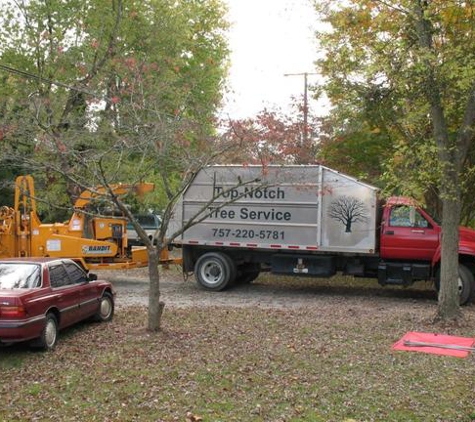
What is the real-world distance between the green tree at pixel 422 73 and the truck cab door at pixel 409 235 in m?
3.30

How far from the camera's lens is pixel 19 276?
357 inches

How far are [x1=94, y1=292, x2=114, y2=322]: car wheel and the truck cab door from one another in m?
6.52

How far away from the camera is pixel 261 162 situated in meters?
10.8

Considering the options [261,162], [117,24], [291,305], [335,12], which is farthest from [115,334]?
[117,24]

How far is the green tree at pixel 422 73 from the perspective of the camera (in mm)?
10109

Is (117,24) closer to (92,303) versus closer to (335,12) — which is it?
(335,12)

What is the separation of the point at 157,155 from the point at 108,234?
7.83 m

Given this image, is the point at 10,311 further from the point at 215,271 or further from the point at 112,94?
the point at 215,271

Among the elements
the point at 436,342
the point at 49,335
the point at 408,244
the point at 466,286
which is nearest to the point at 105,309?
the point at 49,335

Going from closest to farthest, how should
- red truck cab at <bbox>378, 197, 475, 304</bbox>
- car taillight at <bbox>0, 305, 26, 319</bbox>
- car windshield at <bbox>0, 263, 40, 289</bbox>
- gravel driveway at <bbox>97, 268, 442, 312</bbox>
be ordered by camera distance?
car taillight at <bbox>0, 305, 26, 319</bbox>, car windshield at <bbox>0, 263, 40, 289</bbox>, gravel driveway at <bbox>97, 268, 442, 312</bbox>, red truck cab at <bbox>378, 197, 475, 304</bbox>

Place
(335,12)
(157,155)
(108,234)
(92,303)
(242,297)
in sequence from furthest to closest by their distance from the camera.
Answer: (108,234)
(242,297)
(335,12)
(92,303)
(157,155)

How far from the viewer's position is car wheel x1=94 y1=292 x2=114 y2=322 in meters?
11.0

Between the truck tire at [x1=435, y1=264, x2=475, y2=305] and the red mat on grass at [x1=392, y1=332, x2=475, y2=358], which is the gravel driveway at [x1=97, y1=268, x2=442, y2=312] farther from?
the red mat on grass at [x1=392, y1=332, x2=475, y2=358]

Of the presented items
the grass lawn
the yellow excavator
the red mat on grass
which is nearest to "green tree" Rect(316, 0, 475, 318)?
the red mat on grass
